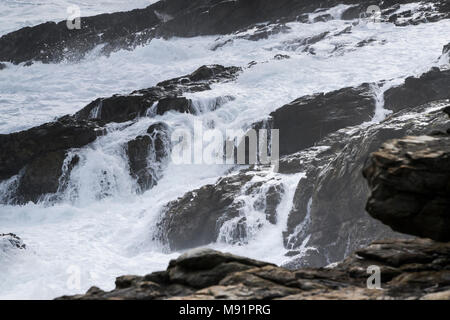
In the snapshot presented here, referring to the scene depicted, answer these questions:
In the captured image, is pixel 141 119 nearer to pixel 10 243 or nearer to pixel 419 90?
pixel 10 243

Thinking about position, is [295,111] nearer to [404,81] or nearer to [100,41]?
[404,81]

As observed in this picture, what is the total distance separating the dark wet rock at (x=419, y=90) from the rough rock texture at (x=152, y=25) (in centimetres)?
1930

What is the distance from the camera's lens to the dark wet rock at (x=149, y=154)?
1126 inches

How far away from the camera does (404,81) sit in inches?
1151

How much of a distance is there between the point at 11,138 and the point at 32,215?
5170 millimetres

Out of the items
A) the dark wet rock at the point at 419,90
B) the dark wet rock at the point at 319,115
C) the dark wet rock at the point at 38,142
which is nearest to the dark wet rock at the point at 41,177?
the dark wet rock at the point at 38,142

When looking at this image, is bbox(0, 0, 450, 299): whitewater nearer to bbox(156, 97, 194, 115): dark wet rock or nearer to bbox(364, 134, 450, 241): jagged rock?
bbox(156, 97, 194, 115): dark wet rock

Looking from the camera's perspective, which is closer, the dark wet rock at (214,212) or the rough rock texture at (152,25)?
the dark wet rock at (214,212)

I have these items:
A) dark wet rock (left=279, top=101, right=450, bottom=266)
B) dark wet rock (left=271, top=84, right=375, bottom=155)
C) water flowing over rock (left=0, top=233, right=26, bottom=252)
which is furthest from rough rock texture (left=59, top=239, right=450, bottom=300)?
dark wet rock (left=271, top=84, right=375, bottom=155)

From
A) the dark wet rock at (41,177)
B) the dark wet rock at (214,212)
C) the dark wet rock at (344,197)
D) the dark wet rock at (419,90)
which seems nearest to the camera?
the dark wet rock at (344,197)

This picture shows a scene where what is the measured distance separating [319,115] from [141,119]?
9.07 metres

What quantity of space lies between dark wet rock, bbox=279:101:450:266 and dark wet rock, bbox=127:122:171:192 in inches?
339

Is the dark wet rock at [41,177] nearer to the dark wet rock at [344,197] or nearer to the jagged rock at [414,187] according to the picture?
the dark wet rock at [344,197]
